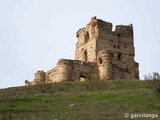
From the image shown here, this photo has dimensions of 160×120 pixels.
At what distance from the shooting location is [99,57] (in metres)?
33.9

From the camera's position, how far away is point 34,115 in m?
14.9

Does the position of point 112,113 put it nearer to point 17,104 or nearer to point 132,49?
point 17,104

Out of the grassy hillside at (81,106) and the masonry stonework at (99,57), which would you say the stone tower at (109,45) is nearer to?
the masonry stonework at (99,57)

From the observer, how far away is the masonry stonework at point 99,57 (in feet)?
107

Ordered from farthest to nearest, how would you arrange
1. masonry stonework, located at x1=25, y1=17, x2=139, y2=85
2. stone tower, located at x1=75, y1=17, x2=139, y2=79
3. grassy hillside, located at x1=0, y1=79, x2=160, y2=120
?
stone tower, located at x1=75, y1=17, x2=139, y2=79, masonry stonework, located at x1=25, y1=17, x2=139, y2=85, grassy hillside, located at x1=0, y1=79, x2=160, y2=120

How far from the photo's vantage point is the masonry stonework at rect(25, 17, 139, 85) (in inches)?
1287

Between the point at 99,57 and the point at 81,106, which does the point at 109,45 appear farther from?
the point at 81,106

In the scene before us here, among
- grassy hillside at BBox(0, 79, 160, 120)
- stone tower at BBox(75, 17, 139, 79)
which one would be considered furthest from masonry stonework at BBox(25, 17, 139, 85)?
grassy hillside at BBox(0, 79, 160, 120)

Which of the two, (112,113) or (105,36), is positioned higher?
(105,36)

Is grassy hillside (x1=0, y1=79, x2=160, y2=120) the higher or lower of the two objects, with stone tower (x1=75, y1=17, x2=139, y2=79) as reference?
lower

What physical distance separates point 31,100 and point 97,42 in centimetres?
1858

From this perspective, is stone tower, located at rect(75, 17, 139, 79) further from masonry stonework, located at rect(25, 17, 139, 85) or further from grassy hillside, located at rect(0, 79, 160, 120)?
grassy hillside, located at rect(0, 79, 160, 120)

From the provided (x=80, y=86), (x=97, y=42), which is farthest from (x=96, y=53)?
(x=80, y=86)

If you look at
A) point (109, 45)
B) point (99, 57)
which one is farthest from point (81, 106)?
point (109, 45)
